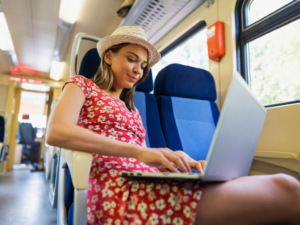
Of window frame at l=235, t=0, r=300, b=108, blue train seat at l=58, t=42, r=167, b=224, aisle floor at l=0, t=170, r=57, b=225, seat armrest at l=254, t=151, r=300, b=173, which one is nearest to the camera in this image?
seat armrest at l=254, t=151, r=300, b=173

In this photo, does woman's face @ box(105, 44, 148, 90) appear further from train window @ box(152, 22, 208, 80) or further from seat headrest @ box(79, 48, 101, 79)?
train window @ box(152, 22, 208, 80)

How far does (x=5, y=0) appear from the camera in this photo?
2.86 metres

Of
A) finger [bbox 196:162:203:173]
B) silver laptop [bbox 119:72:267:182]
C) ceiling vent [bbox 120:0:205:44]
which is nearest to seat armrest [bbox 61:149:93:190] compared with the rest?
silver laptop [bbox 119:72:267:182]

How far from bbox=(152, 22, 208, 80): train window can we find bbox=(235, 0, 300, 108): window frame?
1.56 feet

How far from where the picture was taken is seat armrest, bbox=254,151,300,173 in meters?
1.33

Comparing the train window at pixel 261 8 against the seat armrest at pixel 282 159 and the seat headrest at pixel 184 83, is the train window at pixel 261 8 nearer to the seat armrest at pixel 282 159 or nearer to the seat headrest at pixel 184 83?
the seat headrest at pixel 184 83

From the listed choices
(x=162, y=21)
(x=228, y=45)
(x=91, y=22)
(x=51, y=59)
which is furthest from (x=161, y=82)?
(x=51, y=59)

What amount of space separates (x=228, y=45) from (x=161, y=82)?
77 cm

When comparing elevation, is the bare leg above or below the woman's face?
below

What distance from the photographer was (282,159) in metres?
1.42

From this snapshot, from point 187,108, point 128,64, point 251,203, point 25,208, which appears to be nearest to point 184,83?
point 187,108

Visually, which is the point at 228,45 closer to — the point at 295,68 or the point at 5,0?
the point at 295,68

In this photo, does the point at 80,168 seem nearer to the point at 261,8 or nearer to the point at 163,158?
the point at 163,158

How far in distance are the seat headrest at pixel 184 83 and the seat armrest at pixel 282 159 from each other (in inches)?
23.6
